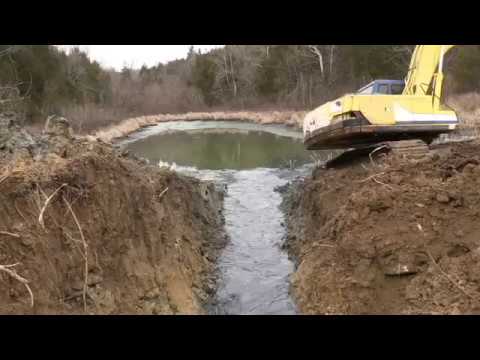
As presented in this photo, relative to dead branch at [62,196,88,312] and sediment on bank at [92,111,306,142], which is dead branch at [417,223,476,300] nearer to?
dead branch at [62,196,88,312]

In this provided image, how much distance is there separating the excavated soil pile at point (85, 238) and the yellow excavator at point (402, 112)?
464 centimetres

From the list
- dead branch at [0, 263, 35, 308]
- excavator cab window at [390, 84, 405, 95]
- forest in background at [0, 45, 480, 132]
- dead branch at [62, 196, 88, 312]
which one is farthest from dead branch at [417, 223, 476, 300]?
forest in background at [0, 45, 480, 132]

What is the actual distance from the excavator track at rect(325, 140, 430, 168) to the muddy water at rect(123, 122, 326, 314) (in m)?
2.32

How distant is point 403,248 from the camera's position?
21.4ft

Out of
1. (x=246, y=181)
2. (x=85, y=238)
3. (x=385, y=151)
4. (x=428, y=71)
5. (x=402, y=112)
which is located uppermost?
(x=428, y=71)

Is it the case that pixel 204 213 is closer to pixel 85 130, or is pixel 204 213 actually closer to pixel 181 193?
pixel 181 193

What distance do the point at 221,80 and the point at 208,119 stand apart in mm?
13314

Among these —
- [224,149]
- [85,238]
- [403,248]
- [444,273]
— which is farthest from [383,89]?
[224,149]

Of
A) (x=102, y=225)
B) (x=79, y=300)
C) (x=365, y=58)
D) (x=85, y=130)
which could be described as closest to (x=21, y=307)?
(x=79, y=300)

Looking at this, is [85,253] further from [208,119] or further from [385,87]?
[208,119]

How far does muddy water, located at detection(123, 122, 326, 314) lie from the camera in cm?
818

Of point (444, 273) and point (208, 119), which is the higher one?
point (208, 119)

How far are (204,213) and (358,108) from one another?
4464mm

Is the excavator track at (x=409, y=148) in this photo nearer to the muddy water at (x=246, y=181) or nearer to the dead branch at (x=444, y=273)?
the muddy water at (x=246, y=181)
